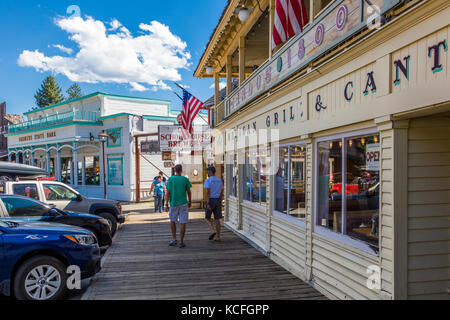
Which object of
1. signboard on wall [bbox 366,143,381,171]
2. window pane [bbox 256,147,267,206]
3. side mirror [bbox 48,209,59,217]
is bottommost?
side mirror [bbox 48,209,59,217]

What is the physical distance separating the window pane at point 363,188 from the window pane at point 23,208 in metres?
5.93

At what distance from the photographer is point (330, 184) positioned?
5117 mm

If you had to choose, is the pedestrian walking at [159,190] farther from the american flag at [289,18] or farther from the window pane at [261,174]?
the american flag at [289,18]

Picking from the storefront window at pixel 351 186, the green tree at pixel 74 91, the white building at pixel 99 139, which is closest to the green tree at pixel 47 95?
the green tree at pixel 74 91

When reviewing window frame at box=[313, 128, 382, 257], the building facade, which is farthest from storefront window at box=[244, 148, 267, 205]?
window frame at box=[313, 128, 382, 257]

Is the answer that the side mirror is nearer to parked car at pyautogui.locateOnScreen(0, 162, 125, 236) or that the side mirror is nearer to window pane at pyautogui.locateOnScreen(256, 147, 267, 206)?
parked car at pyautogui.locateOnScreen(0, 162, 125, 236)

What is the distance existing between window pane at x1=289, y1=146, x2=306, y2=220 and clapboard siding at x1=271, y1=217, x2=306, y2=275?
0.31m

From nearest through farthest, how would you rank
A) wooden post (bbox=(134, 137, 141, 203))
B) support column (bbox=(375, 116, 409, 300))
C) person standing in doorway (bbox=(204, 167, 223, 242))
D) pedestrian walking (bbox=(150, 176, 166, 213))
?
1. support column (bbox=(375, 116, 409, 300))
2. person standing in doorway (bbox=(204, 167, 223, 242))
3. pedestrian walking (bbox=(150, 176, 166, 213))
4. wooden post (bbox=(134, 137, 141, 203))

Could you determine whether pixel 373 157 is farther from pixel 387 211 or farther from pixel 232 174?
pixel 232 174

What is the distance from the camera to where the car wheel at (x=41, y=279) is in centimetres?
452

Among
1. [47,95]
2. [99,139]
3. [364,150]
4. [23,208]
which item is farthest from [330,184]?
[47,95]

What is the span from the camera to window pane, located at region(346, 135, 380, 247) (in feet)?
13.2
